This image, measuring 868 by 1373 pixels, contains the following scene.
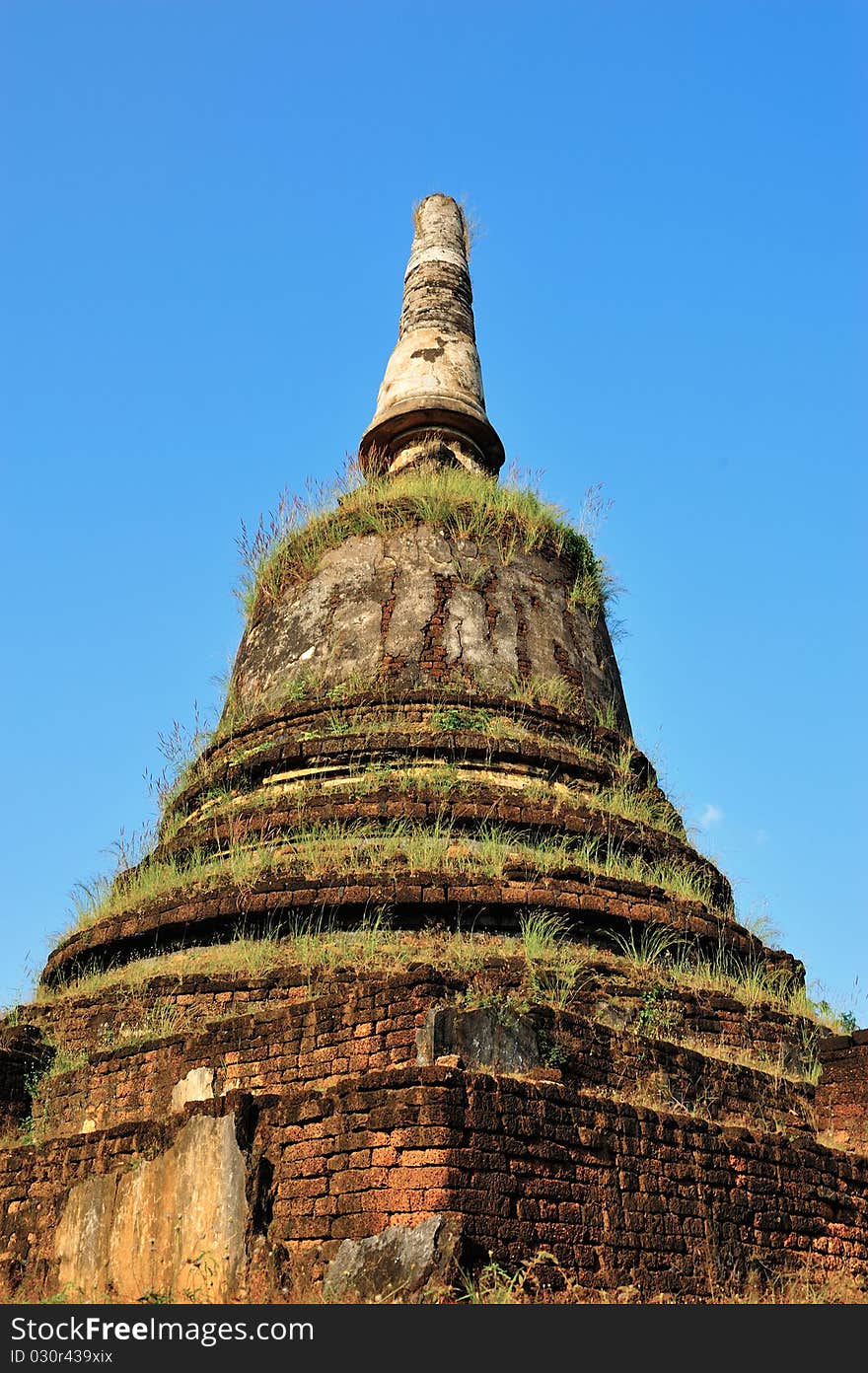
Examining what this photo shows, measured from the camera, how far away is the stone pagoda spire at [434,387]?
453 inches

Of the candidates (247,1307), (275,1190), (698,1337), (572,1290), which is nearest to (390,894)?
(275,1190)

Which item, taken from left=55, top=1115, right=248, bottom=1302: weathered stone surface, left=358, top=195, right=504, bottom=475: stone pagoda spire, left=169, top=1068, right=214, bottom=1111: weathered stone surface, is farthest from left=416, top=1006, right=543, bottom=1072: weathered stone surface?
left=358, top=195, right=504, bottom=475: stone pagoda spire

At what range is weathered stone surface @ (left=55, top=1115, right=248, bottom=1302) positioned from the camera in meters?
5.00

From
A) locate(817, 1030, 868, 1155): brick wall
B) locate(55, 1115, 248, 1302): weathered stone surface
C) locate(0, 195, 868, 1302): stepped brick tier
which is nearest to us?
locate(0, 195, 868, 1302): stepped brick tier

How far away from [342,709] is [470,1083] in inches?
155

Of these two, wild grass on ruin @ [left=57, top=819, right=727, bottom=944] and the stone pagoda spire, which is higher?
the stone pagoda spire

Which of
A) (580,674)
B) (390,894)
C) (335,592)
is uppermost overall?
(335,592)

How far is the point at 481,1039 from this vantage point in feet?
17.5

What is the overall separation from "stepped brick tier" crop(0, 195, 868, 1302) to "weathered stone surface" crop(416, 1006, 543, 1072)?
1 cm

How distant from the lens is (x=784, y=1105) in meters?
6.58

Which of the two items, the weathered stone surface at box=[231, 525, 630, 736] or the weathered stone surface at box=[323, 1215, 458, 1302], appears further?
the weathered stone surface at box=[231, 525, 630, 736]

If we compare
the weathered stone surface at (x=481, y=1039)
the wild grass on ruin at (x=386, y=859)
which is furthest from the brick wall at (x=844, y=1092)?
the weathered stone surface at (x=481, y=1039)

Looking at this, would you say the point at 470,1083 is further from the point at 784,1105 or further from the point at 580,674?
the point at 580,674

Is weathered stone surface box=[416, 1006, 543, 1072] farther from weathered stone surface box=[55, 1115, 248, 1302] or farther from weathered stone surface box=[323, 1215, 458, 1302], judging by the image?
weathered stone surface box=[55, 1115, 248, 1302]
